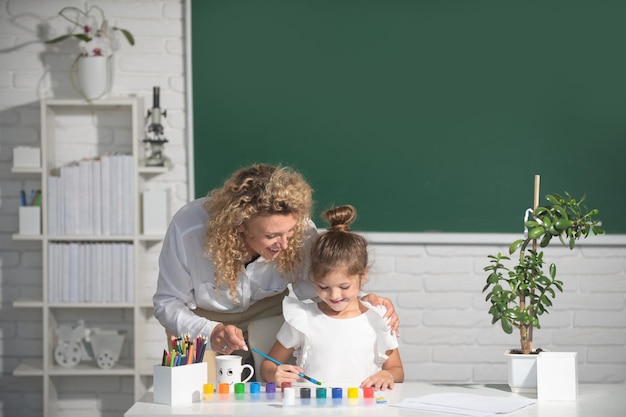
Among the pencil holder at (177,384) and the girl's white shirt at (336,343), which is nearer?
the pencil holder at (177,384)

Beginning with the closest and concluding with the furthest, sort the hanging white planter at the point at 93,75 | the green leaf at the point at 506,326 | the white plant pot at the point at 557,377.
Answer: the white plant pot at the point at 557,377
the green leaf at the point at 506,326
the hanging white planter at the point at 93,75

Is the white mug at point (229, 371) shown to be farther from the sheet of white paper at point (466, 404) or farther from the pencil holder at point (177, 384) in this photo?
the sheet of white paper at point (466, 404)

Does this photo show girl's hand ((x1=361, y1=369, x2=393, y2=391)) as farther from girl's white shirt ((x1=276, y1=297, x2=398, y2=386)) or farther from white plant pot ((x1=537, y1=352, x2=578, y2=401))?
white plant pot ((x1=537, y1=352, x2=578, y2=401))

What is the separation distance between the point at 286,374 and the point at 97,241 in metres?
1.77

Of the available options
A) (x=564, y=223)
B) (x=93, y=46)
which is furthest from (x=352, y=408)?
(x=93, y=46)

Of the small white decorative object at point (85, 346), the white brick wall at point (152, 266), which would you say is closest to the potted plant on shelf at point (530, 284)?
the white brick wall at point (152, 266)

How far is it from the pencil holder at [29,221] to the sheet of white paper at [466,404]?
215 centimetres

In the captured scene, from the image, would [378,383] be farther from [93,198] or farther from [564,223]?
[93,198]

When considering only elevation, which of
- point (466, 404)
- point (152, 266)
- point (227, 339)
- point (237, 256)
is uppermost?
point (237, 256)

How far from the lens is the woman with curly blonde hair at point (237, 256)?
8.21 ft

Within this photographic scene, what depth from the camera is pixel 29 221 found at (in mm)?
3729

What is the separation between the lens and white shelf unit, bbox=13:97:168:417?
3693 millimetres

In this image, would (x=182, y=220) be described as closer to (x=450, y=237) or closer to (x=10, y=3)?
(x=450, y=237)

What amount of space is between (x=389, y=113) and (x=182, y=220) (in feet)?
4.53
